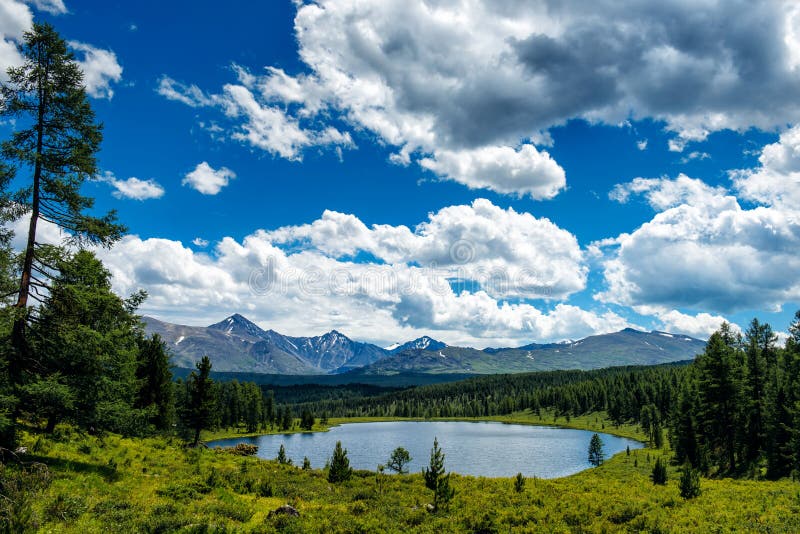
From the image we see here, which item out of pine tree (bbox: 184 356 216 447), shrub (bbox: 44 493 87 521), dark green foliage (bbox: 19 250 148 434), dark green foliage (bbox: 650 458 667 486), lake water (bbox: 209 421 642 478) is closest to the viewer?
shrub (bbox: 44 493 87 521)

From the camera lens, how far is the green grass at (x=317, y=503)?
54.8ft

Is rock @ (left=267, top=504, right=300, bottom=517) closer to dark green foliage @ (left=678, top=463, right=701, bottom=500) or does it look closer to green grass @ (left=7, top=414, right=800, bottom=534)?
green grass @ (left=7, top=414, right=800, bottom=534)

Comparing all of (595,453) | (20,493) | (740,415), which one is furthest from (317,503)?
(595,453)

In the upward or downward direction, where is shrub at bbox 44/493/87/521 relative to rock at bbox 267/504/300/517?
upward

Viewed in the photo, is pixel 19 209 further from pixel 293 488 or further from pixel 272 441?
pixel 272 441

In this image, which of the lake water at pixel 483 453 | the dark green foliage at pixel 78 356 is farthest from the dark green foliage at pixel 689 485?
the lake water at pixel 483 453

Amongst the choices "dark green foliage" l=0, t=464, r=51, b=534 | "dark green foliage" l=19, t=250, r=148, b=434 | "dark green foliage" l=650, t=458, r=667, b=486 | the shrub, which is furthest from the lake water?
"dark green foliage" l=0, t=464, r=51, b=534

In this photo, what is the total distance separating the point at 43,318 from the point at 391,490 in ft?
76.8

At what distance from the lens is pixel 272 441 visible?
125m

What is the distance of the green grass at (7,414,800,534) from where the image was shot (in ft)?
54.8

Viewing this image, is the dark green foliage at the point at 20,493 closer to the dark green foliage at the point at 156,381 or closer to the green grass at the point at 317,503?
the green grass at the point at 317,503

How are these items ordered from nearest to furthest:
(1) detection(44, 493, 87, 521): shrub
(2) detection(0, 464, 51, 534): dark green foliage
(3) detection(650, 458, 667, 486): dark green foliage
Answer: (2) detection(0, 464, 51, 534): dark green foliage, (1) detection(44, 493, 87, 521): shrub, (3) detection(650, 458, 667, 486): dark green foliage

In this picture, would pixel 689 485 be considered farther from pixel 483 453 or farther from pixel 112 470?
pixel 483 453

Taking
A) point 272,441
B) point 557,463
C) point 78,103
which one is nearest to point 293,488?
point 78,103
